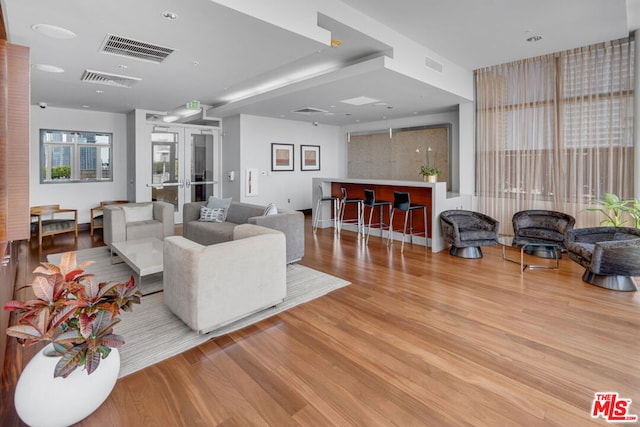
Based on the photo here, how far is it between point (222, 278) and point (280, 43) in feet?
8.13

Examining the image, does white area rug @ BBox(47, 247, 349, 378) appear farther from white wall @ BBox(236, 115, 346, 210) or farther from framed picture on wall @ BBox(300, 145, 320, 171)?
framed picture on wall @ BBox(300, 145, 320, 171)

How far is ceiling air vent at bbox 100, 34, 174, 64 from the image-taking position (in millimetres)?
3512

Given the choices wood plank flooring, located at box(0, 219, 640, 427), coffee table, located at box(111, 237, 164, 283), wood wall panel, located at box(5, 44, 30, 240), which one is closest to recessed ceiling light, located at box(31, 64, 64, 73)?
wood wall panel, located at box(5, 44, 30, 240)

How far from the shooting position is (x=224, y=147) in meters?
8.78

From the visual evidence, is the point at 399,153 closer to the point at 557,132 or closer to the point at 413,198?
the point at 413,198

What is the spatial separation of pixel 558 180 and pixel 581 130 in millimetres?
823

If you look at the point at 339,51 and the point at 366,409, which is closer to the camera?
the point at 366,409

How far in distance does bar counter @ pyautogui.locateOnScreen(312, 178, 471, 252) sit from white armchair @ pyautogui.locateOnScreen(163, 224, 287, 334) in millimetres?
3259

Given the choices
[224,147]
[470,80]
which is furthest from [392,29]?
[224,147]

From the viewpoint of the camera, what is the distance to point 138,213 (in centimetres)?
579

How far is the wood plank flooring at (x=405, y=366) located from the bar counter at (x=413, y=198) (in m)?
1.97

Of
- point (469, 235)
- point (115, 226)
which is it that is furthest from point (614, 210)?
point (115, 226)

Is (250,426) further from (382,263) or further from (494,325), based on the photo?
(382,263)

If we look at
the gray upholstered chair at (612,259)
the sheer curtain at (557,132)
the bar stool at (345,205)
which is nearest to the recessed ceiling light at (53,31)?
the bar stool at (345,205)
